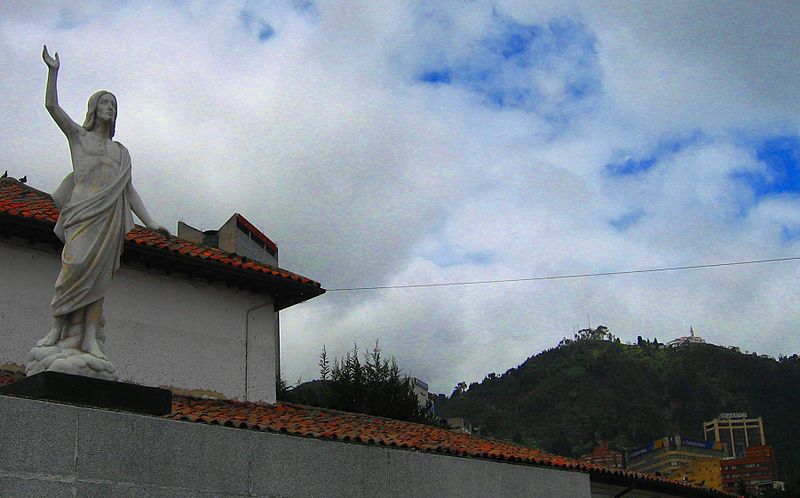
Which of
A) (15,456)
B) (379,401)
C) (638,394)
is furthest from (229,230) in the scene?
(638,394)

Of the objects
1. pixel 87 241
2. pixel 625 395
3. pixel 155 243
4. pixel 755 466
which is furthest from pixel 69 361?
pixel 625 395

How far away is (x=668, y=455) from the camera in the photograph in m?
63.2

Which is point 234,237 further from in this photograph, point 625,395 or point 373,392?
point 625,395

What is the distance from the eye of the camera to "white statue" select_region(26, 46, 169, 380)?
8.38 metres

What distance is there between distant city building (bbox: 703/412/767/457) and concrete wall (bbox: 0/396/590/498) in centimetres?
7274

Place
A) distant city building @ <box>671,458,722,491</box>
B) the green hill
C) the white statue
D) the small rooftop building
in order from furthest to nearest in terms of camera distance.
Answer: the green hill, distant city building @ <box>671,458,722,491</box>, the small rooftop building, the white statue

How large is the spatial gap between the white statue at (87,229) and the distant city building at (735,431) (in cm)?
7706

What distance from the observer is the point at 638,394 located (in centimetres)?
9012

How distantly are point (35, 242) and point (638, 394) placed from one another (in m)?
82.6

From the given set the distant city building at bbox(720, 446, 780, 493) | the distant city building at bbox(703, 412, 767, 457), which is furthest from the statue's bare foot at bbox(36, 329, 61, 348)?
the distant city building at bbox(703, 412, 767, 457)

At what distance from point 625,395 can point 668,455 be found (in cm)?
2680

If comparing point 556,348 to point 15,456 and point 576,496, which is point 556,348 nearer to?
point 576,496

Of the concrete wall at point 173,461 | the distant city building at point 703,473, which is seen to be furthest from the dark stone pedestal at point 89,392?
the distant city building at point 703,473

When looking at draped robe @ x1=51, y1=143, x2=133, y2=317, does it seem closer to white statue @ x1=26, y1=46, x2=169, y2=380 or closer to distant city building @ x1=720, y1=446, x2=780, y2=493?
white statue @ x1=26, y1=46, x2=169, y2=380
